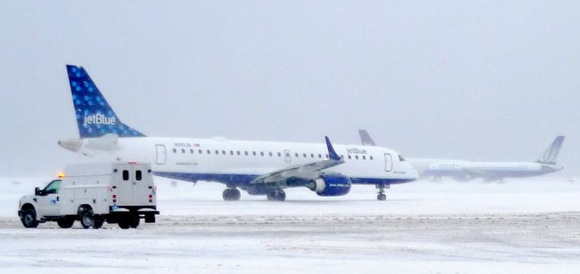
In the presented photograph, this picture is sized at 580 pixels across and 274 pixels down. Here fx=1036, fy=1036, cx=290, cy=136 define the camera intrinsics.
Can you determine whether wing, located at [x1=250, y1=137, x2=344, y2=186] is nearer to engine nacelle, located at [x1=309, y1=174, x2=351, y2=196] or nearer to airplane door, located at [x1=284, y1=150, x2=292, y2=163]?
engine nacelle, located at [x1=309, y1=174, x2=351, y2=196]

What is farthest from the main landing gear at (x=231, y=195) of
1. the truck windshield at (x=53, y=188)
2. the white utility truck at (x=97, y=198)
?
the white utility truck at (x=97, y=198)

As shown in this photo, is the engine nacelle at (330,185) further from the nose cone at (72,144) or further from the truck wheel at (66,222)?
the truck wheel at (66,222)

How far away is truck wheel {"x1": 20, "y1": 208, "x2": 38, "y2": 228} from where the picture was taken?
3319 cm

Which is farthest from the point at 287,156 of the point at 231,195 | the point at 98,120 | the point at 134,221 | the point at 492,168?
the point at 492,168

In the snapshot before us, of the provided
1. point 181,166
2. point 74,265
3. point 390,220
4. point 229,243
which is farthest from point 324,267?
point 181,166

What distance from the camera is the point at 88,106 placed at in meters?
56.0

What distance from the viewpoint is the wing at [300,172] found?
201ft

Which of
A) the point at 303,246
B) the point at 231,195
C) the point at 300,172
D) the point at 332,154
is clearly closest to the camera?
the point at 303,246

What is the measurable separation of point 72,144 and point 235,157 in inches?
399

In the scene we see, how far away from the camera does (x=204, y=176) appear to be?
195 feet

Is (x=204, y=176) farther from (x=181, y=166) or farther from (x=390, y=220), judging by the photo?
(x=390, y=220)

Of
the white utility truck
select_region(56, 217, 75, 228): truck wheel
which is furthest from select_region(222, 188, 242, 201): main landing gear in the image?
select_region(56, 217, 75, 228): truck wheel

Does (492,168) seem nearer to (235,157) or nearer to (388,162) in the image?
(388,162)

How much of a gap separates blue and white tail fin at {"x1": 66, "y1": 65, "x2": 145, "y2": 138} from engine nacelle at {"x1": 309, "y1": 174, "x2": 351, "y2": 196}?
11916 millimetres
